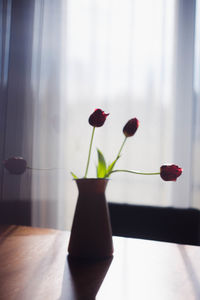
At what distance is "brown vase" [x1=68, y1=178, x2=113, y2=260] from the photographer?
2.19 feet

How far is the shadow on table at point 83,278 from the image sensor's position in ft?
1.74

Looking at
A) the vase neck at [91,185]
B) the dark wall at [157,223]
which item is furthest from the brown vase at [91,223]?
the dark wall at [157,223]

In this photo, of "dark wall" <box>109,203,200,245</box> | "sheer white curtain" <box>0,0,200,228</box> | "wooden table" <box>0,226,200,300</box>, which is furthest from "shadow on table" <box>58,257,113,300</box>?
"sheer white curtain" <box>0,0,200,228</box>

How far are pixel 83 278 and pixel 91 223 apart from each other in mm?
117

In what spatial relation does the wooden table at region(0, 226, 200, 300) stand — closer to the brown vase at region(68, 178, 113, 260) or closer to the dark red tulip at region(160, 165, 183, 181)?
the brown vase at region(68, 178, 113, 260)

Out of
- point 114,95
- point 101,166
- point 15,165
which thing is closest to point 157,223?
point 101,166

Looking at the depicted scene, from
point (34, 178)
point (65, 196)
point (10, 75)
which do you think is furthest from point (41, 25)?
point (65, 196)

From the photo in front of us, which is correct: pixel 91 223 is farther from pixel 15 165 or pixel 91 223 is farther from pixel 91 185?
pixel 15 165

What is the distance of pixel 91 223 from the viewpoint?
2.19ft

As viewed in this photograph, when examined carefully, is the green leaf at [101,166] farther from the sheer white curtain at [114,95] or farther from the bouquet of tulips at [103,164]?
the sheer white curtain at [114,95]

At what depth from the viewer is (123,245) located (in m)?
0.88

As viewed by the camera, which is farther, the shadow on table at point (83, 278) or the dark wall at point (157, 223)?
the dark wall at point (157, 223)

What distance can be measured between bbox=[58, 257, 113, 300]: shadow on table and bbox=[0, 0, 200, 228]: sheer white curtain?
3.38 feet

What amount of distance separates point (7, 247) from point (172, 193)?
1053 mm
